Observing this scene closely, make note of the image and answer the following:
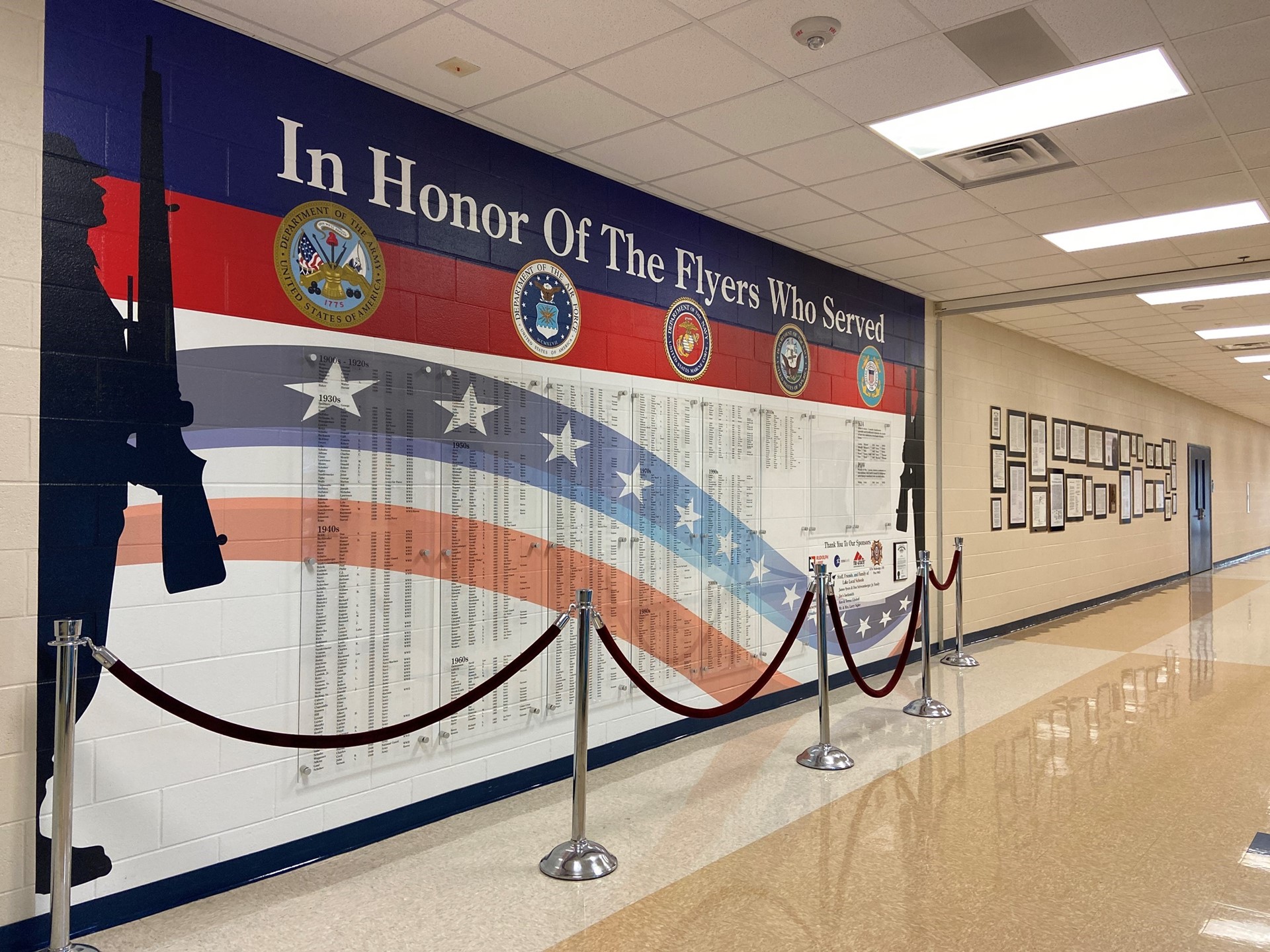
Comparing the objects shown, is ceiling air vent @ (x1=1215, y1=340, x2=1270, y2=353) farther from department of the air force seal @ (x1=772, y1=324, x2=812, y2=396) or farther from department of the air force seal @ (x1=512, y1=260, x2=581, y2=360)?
department of the air force seal @ (x1=512, y1=260, x2=581, y2=360)

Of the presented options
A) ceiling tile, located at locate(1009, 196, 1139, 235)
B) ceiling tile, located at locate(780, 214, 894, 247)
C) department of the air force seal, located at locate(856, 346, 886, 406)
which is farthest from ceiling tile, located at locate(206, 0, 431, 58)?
department of the air force seal, located at locate(856, 346, 886, 406)

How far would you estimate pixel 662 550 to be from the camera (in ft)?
14.4

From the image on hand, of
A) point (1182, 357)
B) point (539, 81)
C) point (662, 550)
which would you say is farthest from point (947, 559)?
point (539, 81)

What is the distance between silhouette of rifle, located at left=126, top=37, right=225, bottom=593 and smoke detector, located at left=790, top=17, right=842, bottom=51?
6.64ft

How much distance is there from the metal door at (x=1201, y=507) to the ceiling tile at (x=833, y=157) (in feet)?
39.3

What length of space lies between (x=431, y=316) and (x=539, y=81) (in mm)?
968

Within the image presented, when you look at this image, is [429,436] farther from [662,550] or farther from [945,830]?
[945,830]

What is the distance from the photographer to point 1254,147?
3699 mm

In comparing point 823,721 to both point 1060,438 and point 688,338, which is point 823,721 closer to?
point 688,338

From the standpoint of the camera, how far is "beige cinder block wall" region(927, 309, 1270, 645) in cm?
717

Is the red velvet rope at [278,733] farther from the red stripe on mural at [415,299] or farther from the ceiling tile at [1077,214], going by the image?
the ceiling tile at [1077,214]

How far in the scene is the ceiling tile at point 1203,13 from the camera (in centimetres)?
262

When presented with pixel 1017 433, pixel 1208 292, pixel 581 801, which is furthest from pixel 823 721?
pixel 1017 433

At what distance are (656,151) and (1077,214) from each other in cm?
241
